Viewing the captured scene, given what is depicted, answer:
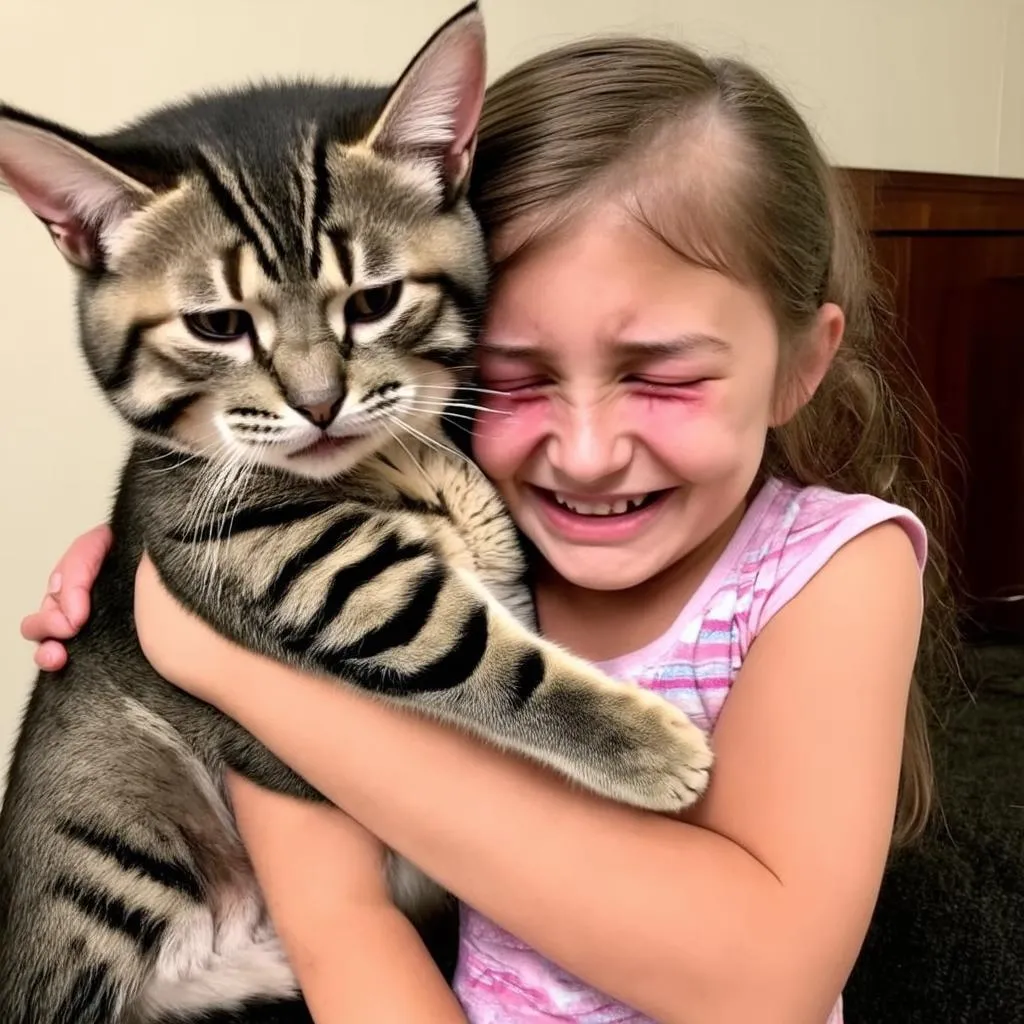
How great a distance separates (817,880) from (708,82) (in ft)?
1.98

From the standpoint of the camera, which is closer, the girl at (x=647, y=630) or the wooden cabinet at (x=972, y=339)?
the girl at (x=647, y=630)

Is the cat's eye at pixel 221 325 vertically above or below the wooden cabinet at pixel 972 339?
above

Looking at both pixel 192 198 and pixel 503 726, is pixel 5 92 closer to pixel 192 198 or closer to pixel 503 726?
pixel 192 198

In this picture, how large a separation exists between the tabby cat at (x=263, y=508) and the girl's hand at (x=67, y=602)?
4cm

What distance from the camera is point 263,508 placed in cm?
81

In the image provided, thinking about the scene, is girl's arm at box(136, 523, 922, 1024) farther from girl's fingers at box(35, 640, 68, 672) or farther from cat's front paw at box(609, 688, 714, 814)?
girl's fingers at box(35, 640, 68, 672)

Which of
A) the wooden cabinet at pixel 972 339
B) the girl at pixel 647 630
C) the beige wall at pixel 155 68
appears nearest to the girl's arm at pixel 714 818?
the girl at pixel 647 630

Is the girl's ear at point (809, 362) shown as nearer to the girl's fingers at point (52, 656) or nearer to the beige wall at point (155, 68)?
the beige wall at point (155, 68)

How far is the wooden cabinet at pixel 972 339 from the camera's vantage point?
1940 mm

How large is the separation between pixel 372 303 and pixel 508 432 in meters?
0.15

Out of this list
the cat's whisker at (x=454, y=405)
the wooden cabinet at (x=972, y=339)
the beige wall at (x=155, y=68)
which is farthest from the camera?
the wooden cabinet at (x=972, y=339)

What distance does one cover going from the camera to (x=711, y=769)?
0.75m

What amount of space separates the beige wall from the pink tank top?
2.30ft

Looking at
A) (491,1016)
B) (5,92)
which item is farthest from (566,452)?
(5,92)
